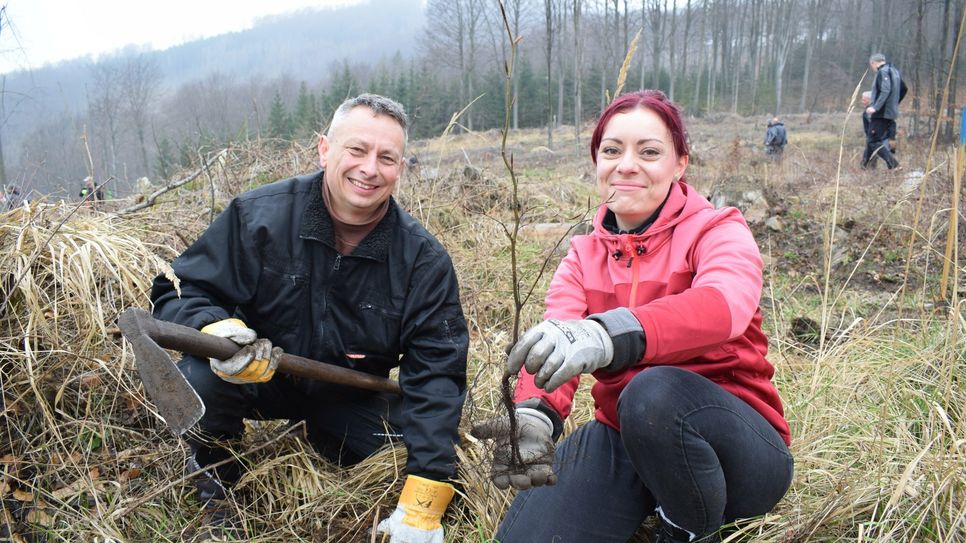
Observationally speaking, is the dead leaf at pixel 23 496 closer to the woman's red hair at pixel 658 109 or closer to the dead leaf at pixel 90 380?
the dead leaf at pixel 90 380

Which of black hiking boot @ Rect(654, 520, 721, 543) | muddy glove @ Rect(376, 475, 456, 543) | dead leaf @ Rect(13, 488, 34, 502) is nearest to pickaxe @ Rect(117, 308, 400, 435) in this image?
muddy glove @ Rect(376, 475, 456, 543)

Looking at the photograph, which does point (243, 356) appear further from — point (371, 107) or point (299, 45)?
point (299, 45)

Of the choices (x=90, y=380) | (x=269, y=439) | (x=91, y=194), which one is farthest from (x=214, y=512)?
(x=91, y=194)

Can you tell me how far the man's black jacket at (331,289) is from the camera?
1.95 metres

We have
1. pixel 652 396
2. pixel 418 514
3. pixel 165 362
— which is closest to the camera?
pixel 652 396

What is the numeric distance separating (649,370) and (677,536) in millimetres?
477

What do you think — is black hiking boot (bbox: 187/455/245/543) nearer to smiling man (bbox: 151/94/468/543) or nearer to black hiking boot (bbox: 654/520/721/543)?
smiling man (bbox: 151/94/468/543)

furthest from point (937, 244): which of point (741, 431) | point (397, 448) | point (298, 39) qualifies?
point (298, 39)

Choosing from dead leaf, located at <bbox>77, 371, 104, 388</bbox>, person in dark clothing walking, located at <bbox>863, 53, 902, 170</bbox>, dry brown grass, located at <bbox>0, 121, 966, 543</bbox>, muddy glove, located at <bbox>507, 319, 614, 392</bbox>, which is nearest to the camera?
muddy glove, located at <bbox>507, 319, 614, 392</bbox>

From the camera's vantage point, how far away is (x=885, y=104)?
8227 millimetres

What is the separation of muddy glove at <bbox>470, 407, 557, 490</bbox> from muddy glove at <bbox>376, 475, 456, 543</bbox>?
40 cm

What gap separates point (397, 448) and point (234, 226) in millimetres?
970

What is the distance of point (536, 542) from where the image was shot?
62.9 inches

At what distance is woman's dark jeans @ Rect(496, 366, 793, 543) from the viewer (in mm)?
1327
